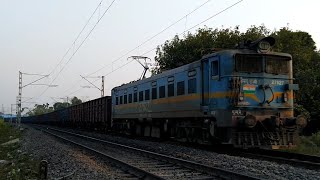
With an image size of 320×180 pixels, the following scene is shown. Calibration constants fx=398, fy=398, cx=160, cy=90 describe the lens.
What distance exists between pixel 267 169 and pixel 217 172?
1.61 m

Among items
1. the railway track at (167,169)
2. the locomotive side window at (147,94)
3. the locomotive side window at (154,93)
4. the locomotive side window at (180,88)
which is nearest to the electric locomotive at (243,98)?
the locomotive side window at (180,88)

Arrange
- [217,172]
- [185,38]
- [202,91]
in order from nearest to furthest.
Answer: [217,172]
[202,91]
[185,38]

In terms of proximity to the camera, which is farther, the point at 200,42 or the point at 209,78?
the point at 200,42

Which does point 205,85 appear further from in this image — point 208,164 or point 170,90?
point 208,164

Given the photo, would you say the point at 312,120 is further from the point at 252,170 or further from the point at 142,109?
the point at 252,170

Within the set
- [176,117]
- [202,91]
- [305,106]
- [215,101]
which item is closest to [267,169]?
[215,101]

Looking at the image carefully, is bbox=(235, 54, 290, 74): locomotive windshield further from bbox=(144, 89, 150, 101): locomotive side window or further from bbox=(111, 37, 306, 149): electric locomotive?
bbox=(144, 89, 150, 101): locomotive side window

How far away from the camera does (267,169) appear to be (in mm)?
9930

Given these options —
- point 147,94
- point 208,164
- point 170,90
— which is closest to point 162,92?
point 170,90

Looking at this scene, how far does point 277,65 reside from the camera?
14.5 meters

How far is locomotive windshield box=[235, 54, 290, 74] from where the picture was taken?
1398 centimetres

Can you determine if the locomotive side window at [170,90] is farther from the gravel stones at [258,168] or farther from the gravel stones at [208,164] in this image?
the gravel stones at [258,168]

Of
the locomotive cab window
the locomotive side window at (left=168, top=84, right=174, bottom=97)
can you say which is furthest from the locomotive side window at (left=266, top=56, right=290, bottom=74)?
the locomotive side window at (left=168, top=84, right=174, bottom=97)

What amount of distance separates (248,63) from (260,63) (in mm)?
473
